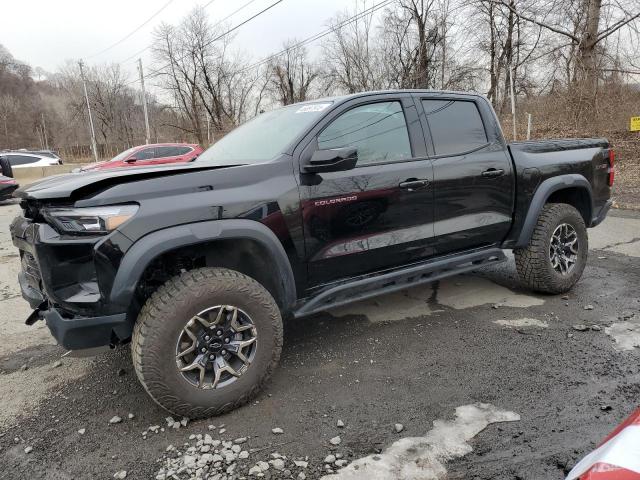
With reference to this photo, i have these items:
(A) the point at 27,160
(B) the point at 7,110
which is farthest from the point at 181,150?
(B) the point at 7,110

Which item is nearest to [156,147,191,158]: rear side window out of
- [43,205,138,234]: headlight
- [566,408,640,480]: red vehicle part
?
[43,205,138,234]: headlight

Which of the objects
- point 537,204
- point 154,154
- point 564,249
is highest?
point 154,154

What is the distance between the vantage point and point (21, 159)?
20.7 meters

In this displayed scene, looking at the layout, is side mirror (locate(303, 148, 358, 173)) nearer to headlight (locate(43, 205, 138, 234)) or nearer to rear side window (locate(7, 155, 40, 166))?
headlight (locate(43, 205, 138, 234))

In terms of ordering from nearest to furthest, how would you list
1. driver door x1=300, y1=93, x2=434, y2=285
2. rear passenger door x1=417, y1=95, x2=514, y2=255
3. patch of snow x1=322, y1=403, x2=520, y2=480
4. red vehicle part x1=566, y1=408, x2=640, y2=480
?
red vehicle part x1=566, y1=408, x2=640, y2=480, patch of snow x1=322, y1=403, x2=520, y2=480, driver door x1=300, y1=93, x2=434, y2=285, rear passenger door x1=417, y1=95, x2=514, y2=255

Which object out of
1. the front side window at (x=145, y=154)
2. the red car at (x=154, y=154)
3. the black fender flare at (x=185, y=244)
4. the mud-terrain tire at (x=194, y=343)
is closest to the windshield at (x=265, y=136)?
the black fender flare at (x=185, y=244)

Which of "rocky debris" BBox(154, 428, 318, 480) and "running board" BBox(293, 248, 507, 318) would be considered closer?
"rocky debris" BBox(154, 428, 318, 480)

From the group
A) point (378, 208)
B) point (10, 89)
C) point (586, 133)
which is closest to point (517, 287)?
point (378, 208)

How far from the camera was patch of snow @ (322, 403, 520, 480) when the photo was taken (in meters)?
2.19

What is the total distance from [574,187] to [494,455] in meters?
3.23

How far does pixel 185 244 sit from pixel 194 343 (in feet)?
1.88

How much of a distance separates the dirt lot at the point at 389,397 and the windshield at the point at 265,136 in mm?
1519

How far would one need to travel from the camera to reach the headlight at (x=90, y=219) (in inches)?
95.9

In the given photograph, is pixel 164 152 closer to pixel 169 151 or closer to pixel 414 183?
pixel 169 151
